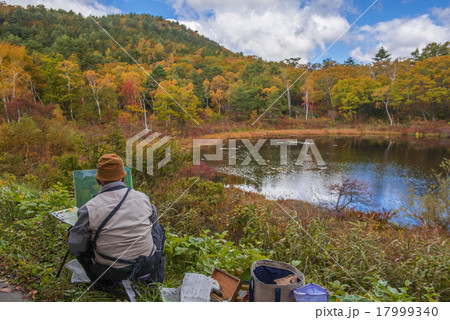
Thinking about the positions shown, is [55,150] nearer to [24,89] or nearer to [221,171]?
[221,171]

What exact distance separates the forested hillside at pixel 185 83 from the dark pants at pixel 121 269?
1812 cm

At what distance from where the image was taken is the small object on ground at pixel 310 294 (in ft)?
5.59

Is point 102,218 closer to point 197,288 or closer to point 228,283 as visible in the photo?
point 197,288

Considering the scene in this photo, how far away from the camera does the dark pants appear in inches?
75.7

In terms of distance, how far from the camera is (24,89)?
23766 mm

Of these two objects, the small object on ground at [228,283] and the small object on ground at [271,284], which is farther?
the small object on ground at [228,283]

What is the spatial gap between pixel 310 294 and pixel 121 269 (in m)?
1.32

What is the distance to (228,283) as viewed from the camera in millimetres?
2113

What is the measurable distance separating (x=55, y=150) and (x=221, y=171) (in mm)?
7181

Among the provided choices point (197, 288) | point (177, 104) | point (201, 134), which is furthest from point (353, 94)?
point (197, 288)

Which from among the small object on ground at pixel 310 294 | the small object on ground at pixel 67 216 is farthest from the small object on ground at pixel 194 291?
the small object on ground at pixel 67 216

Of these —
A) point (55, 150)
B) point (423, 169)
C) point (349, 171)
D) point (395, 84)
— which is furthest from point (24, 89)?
point (395, 84)

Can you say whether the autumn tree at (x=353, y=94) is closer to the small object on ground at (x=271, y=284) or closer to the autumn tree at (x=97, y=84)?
the autumn tree at (x=97, y=84)

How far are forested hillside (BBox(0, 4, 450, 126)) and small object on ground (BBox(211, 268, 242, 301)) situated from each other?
18204 mm
